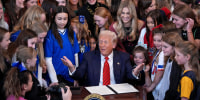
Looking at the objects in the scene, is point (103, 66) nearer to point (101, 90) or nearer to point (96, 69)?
point (96, 69)

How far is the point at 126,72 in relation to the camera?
156 inches

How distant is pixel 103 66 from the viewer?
3.94 metres

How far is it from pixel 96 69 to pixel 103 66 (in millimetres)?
100

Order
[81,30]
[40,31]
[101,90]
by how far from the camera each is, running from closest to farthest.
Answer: [101,90], [40,31], [81,30]

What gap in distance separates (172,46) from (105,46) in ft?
2.77

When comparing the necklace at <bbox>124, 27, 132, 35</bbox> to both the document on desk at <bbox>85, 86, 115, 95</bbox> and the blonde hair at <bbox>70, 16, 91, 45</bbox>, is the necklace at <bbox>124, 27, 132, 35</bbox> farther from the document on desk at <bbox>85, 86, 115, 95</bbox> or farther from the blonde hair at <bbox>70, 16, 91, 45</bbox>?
the document on desk at <bbox>85, 86, 115, 95</bbox>

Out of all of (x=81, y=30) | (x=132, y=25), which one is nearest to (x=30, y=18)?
(x=81, y=30)

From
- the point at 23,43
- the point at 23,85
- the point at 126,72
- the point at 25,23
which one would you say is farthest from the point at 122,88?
the point at 25,23

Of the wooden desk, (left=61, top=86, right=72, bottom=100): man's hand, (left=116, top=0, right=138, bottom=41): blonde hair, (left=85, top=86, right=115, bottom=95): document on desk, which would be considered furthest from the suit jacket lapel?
(left=116, top=0, right=138, bottom=41): blonde hair

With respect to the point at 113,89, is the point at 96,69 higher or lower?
higher

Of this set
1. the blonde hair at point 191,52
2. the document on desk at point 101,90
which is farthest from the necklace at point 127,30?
the blonde hair at point 191,52

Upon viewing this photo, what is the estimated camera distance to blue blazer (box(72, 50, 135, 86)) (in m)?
3.90

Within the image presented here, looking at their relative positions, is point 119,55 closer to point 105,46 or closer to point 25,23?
point 105,46

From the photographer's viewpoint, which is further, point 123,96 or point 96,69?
point 96,69
